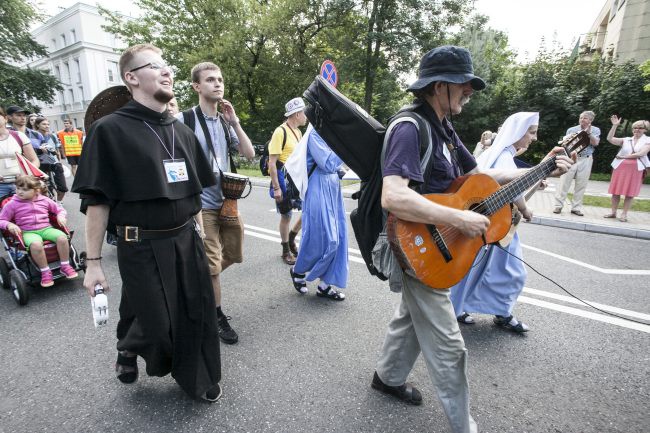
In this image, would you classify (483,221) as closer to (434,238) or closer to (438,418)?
(434,238)

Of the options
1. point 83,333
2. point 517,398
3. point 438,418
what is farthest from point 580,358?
point 83,333

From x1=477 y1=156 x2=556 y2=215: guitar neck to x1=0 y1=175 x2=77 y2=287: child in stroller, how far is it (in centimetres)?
443

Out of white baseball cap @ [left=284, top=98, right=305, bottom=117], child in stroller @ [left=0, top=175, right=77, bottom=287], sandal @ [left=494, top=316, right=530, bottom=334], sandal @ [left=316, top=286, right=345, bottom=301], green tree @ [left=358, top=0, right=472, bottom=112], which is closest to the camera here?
sandal @ [left=494, top=316, right=530, bottom=334]

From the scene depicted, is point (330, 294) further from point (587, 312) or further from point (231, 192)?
point (587, 312)

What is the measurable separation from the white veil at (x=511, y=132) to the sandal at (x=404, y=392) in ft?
6.11

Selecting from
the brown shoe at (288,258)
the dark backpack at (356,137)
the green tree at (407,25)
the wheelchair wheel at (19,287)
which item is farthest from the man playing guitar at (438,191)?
the green tree at (407,25)

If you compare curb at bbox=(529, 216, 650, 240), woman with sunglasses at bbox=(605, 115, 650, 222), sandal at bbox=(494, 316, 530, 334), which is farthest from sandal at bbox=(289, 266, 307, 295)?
woman with sunglasses at bbox=(605, 115, 650, 222)

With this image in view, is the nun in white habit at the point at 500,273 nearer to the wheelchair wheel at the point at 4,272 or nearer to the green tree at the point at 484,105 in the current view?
the wheelchair wheel at the point at 4,272

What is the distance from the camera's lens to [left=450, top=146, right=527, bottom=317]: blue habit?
3043mm

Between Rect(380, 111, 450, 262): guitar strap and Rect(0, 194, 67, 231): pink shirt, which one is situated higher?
Rect(380, 111, 450, 262): guitar strap

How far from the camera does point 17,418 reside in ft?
7.10

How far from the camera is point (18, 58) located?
24.8 meters

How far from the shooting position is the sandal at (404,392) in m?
2.28

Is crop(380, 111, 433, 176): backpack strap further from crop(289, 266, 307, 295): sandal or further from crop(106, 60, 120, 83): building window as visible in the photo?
crop(106, 60, 120, 83): building window
